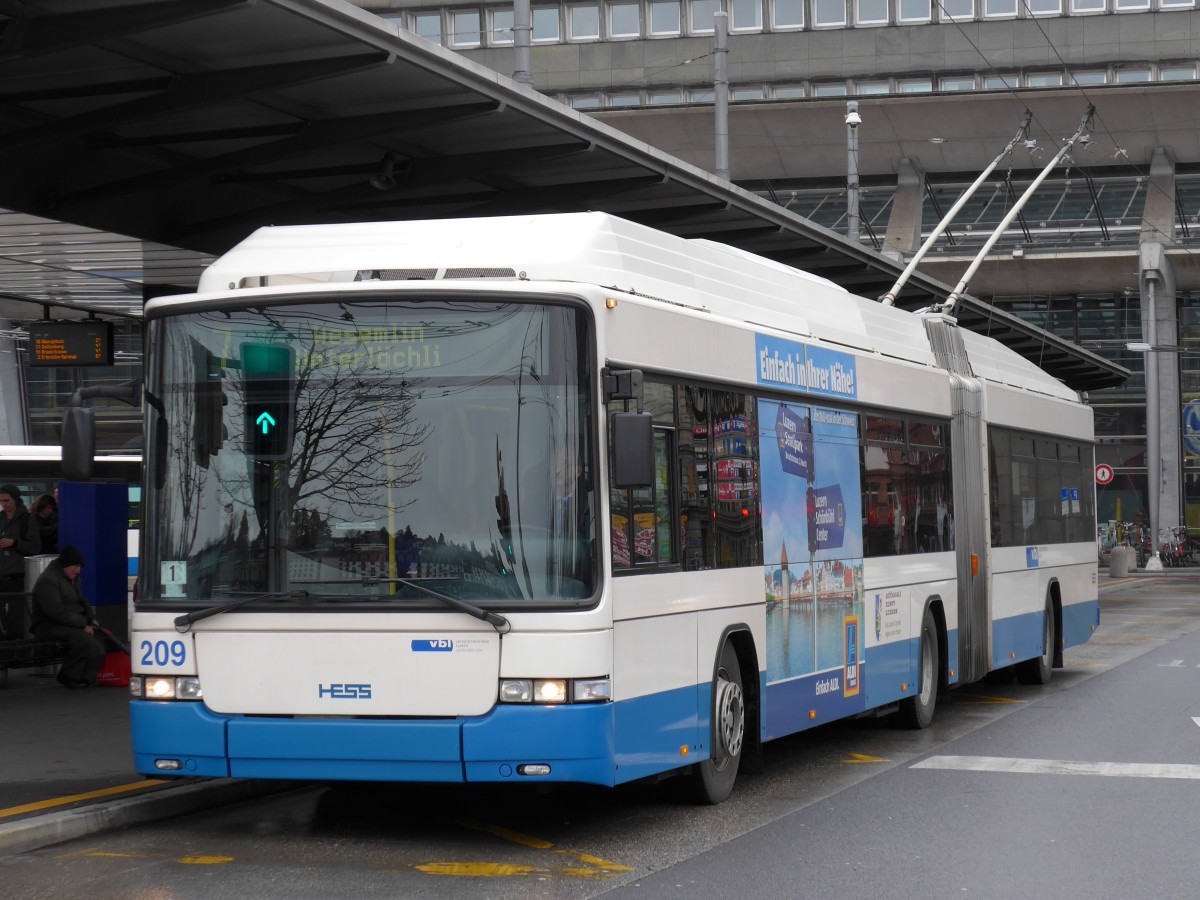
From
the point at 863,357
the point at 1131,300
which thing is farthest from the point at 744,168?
the point at 863,357

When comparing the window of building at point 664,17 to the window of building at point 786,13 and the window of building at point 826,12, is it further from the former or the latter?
the window of building at point 826,12

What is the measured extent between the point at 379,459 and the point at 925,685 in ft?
22.1

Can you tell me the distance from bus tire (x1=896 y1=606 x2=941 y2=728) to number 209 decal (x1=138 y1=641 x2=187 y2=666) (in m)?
6.45

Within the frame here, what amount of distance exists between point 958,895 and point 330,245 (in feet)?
14.2

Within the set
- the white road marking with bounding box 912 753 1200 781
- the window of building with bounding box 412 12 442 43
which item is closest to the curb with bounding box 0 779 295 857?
the white road marking with bounding box 912 753 1200 781

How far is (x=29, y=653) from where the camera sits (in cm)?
1509

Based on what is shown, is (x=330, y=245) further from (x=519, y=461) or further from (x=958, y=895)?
(x=958, y=895)

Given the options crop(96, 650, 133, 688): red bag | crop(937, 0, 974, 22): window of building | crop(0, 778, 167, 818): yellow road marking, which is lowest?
crop(0, 778, 167, 818): yellow road marking

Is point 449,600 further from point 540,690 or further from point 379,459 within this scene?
point 379,459

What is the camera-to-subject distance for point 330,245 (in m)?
8.89

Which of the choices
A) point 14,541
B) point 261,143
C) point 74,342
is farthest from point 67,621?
point 261,143

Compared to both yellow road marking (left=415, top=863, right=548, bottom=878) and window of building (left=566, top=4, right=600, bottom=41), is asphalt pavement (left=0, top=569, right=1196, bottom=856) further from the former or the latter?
window of building (left=566, top=4, right=600, bottom=41)

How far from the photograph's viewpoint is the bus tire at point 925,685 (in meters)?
13.3

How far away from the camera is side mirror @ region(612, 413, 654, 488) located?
7.93 meters
